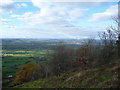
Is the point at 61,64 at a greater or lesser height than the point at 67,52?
lesser

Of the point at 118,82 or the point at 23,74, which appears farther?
the point at 23,74

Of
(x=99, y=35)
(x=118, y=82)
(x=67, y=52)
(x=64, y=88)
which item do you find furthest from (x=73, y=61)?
(x=118, y=82)

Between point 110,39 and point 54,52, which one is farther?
point 54,52

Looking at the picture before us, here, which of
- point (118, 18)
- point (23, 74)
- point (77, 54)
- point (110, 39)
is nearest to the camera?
point (118, 18)

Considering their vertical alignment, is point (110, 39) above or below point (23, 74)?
above

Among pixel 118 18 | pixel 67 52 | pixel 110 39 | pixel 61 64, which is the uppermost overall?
pixel 118 18

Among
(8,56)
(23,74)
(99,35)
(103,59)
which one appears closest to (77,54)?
(99,35)

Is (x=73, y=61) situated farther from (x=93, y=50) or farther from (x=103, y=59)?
(x=103, y=59)

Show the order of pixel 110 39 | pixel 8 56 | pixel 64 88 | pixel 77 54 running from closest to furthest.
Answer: pixel 64 88 → pixel 110 39 → pixel 77 54 → pixel 8 56

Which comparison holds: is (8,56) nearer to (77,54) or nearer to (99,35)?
(77,54)
